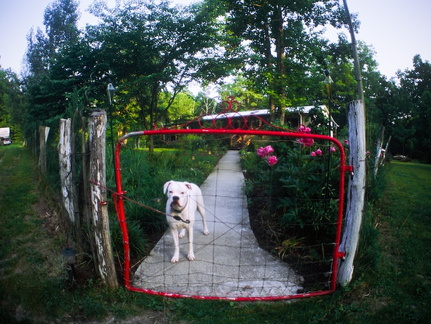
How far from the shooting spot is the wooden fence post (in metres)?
2.82

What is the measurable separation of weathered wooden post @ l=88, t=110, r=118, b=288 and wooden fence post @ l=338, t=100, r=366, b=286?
2.56 m

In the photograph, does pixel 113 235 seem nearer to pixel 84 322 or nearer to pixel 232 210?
pixel 84 322

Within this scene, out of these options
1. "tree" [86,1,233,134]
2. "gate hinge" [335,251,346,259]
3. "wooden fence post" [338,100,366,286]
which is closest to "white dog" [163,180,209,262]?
"gate hinge" [335,251,346,259]

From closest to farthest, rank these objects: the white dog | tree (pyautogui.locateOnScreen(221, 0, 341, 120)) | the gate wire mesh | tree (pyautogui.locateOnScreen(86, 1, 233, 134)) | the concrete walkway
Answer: the gate wire mesh, the concrete walkway, the white dog, tree (pyautogui.locateOnScreen(86, 1, 233, 134)), tree (pyautogui.locateOnScreen(221, 0, 341, 120))

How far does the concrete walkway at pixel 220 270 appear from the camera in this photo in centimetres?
304

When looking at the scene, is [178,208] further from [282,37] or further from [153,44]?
[282,37]

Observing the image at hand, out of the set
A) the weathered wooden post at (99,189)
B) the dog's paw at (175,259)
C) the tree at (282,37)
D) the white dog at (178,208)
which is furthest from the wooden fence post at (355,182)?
the tree at (282,37)

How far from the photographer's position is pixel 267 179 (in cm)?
484

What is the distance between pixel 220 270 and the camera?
11.3 ft

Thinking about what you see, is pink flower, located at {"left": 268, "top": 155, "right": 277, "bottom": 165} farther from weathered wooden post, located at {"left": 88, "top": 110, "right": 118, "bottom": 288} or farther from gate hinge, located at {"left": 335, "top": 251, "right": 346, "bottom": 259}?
weathered wooden post, located at {"left": 88, "top": 110, "right": 118, "bottom": 288}

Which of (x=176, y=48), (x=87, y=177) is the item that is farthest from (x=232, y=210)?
(x=176, y=48)

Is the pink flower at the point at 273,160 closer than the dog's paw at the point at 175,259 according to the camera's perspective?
No

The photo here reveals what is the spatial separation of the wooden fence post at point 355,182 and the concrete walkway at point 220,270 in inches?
28.6

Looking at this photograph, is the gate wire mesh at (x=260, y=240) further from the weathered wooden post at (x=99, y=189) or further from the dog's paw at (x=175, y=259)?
the weathered wooden post at (x=99, y=189)
